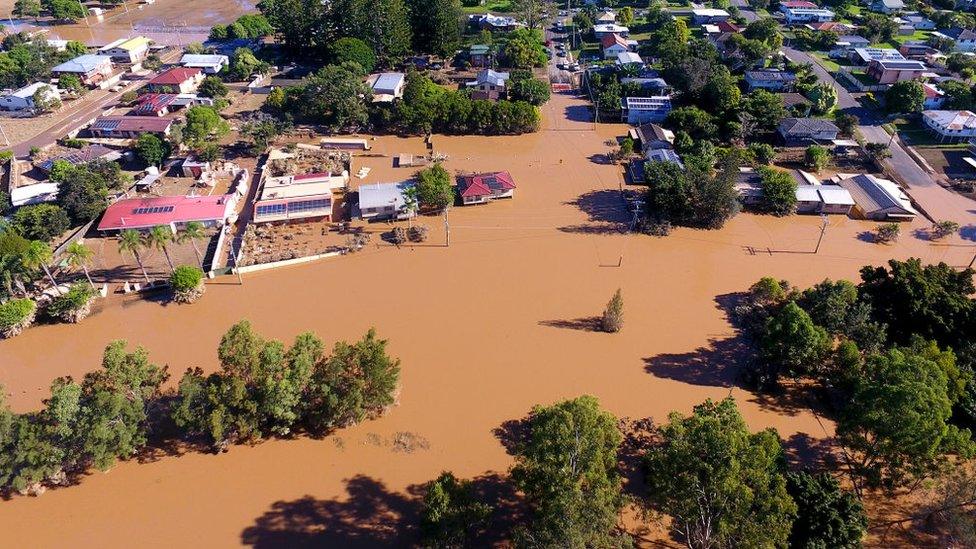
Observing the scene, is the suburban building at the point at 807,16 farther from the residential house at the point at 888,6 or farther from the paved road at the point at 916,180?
the paved road at the point at 916,180

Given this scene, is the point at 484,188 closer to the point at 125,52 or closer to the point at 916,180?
the point at 916,180

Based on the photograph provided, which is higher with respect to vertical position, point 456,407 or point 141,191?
point 141,191

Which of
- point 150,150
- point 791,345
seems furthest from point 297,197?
point 791,345

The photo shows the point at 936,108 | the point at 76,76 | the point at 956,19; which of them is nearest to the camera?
the point at 936,108

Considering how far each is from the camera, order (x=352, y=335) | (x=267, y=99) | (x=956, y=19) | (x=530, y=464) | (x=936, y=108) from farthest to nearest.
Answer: (x=956, y=19), (x=267, y=99), (x=936, y=108), (x=352, y=335), (x=530, y=464)

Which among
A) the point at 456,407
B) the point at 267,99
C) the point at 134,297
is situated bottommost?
the point at 456,407

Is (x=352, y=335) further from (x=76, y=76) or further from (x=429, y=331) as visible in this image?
(x=76, y=76)

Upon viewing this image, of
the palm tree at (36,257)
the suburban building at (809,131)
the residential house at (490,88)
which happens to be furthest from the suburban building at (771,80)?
the palm tree at (36,257)

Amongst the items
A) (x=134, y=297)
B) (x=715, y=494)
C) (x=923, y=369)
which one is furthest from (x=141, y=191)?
(x=923, y=369)

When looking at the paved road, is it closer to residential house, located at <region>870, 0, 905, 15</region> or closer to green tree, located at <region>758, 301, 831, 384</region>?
green tree, located at <region>758, 301, 831, 384</region>
